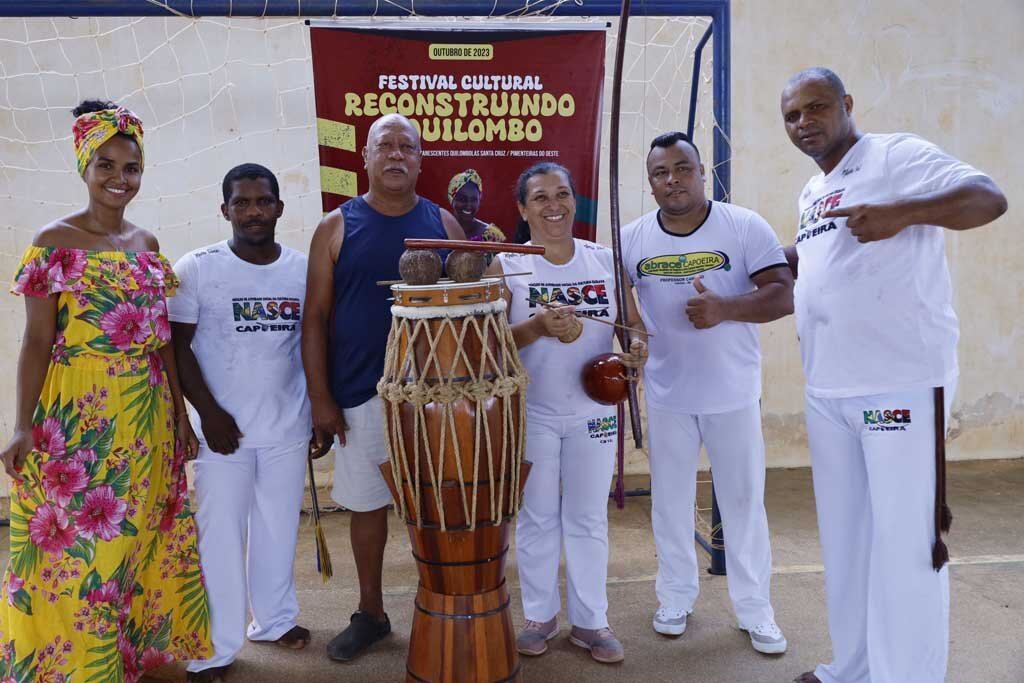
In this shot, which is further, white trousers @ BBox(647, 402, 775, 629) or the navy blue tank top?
white trousers @ BBox(647, 402, 775, 629)

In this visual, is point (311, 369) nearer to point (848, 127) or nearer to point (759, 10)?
point (848, 127)

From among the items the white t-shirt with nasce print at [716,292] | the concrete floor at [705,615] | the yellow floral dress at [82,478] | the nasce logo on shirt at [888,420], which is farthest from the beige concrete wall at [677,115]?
the nasce logo on shirt at [888,420]

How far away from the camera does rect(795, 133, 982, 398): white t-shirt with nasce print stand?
186cm

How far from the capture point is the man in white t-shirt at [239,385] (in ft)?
7.52

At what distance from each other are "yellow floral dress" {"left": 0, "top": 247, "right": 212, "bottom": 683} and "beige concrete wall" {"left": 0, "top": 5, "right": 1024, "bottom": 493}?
230 centimetres

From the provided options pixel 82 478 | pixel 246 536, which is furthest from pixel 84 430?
pixel 246 536

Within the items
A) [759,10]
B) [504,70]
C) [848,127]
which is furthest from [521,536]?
[759,10]

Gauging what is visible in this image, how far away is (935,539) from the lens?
6.09ft

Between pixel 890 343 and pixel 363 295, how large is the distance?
150cm

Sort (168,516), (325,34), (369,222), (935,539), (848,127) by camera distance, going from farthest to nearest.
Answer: (325,34) → (369,222) → (168,516) → (848,127) → (935,539)

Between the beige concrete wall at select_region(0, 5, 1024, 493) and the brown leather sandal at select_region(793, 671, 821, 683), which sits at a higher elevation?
the beige concrete wall at select_region(0, 5, 1024, 493)

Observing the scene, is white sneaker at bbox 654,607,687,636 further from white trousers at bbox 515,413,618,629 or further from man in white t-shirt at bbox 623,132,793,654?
white trousers at bbox 515,413,618,629

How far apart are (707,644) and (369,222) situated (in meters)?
1.77

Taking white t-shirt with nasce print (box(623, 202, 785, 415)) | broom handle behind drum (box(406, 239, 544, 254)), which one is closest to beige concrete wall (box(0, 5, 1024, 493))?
white t-shirt with nasce print (box(623, 202, 785, 415))
